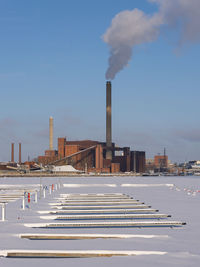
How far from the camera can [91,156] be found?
581 ft

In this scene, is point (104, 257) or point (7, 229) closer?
point (104, 257)

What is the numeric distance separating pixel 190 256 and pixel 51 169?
160958mm

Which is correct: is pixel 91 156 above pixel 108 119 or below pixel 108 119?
below

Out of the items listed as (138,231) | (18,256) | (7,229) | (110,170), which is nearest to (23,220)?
(7,229)

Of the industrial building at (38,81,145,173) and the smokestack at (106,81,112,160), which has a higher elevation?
the smokestack at (106,81,112,160)

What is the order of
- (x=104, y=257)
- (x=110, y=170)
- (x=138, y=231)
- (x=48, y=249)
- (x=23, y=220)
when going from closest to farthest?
(x=104, y=257)
(x=48, y=249)
(x=138, y=231)
(x=23, y=220)
(x=110, y=170)

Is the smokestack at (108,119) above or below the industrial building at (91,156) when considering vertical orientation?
above

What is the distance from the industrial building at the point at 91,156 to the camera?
563ft

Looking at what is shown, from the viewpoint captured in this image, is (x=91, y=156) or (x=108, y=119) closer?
(x=108, y=119)

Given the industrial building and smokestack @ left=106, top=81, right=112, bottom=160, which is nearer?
smokestack @ left=106, top=81, right=112, bottom=160

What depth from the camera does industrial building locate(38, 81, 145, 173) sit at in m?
172

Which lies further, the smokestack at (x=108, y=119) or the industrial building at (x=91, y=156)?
the industrial building at (x=91, y=156)

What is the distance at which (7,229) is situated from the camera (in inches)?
718

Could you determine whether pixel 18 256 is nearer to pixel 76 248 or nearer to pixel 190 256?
pixel 76 248
